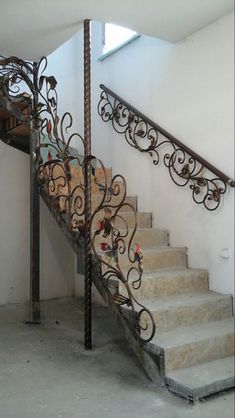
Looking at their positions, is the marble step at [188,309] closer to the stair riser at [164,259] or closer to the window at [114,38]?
the stair riser at [164,259]

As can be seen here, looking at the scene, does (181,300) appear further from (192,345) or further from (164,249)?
(164,249)

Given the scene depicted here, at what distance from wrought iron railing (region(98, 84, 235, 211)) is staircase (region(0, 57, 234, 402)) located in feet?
1.60

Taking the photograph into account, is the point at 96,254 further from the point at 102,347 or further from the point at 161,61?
the point at 161,61

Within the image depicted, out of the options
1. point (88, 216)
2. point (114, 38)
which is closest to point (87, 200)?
point (88, 216)

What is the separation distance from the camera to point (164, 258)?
2600 millimetres

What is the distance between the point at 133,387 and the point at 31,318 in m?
1.44

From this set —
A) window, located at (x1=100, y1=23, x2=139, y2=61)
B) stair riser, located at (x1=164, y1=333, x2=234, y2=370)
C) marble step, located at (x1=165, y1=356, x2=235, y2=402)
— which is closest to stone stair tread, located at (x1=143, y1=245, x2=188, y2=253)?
stair riser, located at (x1=164, y1=333, x2=234, y2=370)

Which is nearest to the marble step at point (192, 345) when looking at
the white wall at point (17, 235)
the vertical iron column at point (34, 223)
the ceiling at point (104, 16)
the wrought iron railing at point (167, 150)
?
the wrought iron railing at point (167, 150)

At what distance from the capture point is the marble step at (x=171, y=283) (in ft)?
7.56

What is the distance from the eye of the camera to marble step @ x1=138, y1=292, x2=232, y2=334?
210 centimetres

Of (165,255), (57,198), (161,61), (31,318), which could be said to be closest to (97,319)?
(31,318)

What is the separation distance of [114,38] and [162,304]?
2685 mm

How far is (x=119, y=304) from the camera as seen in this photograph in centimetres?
208

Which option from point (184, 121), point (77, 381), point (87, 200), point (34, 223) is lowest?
point (77, 381)
